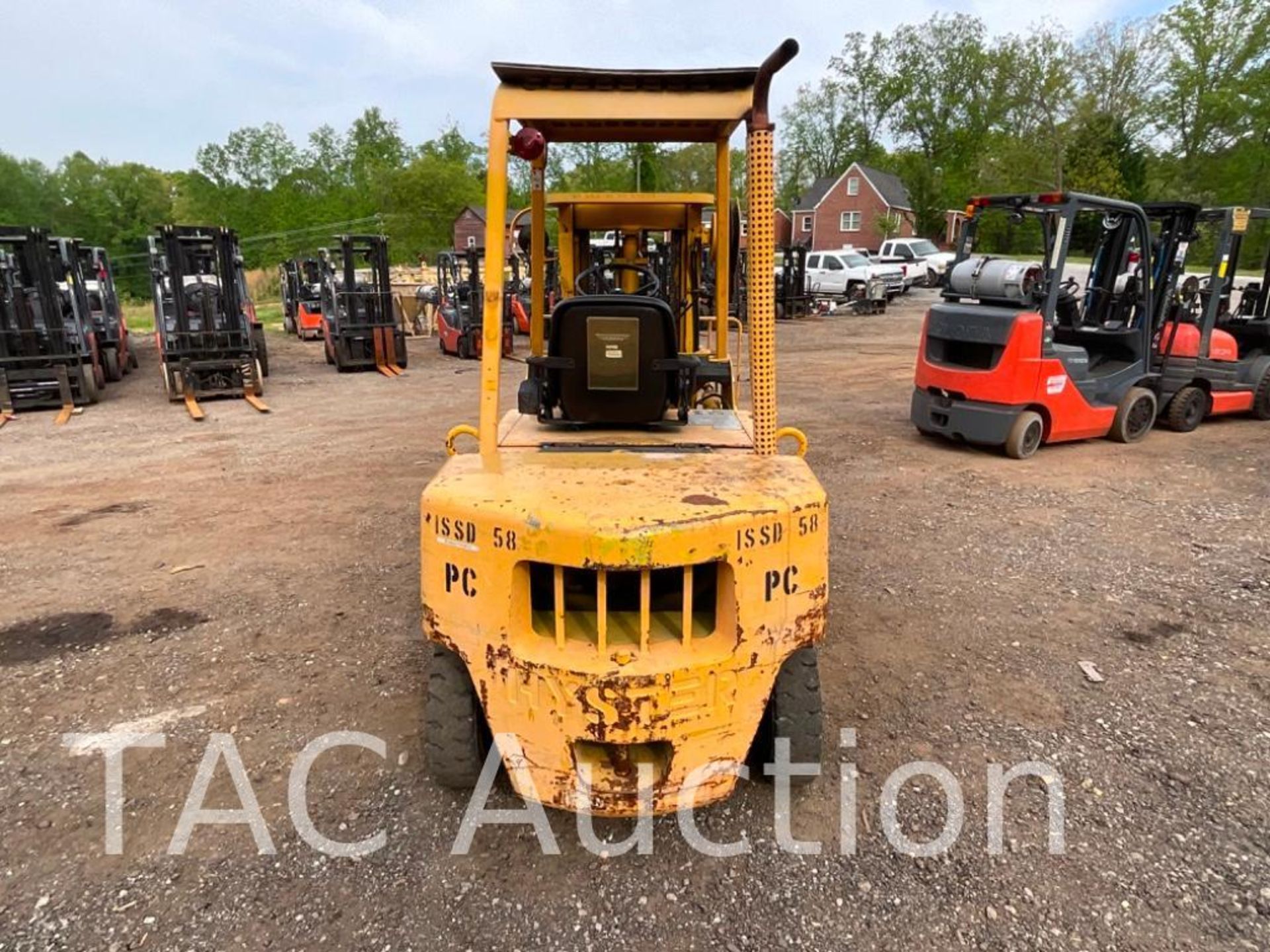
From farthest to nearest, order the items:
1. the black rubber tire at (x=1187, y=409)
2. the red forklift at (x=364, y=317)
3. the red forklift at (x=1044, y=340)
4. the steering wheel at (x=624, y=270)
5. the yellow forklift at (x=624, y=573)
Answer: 1. the red forklift at (x=364, y=317)
2. the black rubber tire at (x=1187, y=409)
3. the red forklift at (x=1044, y=340)
4. the steering wheel at (x=624, y=270)
5. the yellow forklift at (x=624, y=573)

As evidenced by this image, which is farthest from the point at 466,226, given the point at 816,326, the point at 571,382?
the point at 571,382

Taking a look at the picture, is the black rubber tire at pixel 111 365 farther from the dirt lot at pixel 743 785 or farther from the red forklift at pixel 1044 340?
the red forklift at pixel 1044 340

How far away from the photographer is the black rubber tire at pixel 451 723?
2996 mm

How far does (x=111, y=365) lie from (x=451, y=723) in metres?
14.9

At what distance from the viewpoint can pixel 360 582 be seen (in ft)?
16.9

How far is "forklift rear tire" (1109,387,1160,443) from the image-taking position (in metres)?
8.53

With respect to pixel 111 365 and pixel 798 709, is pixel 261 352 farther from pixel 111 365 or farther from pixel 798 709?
Answer: pixel 798 709

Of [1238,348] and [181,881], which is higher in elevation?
[1238,348]

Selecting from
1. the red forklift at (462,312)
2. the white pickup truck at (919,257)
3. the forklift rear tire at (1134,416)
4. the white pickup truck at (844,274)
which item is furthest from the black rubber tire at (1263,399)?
the white pickup truck at (919,257)

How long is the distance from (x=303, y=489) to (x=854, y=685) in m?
5.59

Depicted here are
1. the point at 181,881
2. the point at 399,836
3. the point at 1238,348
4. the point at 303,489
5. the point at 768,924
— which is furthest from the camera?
the point at 1238,348

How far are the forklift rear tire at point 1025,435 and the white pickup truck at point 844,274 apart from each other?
19815mm

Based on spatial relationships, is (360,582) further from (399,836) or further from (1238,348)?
(1238,348)

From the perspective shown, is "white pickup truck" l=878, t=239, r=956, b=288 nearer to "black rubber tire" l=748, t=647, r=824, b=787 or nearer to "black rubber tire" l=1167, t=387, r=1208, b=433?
"black rubber tire" l=1167, t=387, r=1208, b=433
